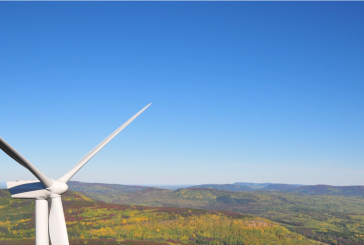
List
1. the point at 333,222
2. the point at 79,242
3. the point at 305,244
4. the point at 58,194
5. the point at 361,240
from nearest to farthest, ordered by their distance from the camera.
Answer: the point at 58,194, the point at 79,242, the point at 305,244, the point at 361,240, the point at 333,222

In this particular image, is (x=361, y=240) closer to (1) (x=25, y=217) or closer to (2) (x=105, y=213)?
(2) (x=105, y=213)

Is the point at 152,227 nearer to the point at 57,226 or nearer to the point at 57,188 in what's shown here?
the point at 57,226

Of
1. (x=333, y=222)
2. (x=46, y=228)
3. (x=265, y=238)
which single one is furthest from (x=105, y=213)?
(x=333, y=222)

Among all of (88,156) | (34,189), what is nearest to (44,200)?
(34,189)

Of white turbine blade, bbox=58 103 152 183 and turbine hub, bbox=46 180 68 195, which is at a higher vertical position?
white turbine blade, bbox=58 103 152 183

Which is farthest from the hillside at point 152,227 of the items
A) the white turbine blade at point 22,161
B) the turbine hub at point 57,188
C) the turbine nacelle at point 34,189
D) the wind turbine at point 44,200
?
the white turbine blade at point 22,161

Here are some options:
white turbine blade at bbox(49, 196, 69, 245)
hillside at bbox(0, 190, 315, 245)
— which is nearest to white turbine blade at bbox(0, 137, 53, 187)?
white turbine blade at bbox(49, 196, 69, 245)

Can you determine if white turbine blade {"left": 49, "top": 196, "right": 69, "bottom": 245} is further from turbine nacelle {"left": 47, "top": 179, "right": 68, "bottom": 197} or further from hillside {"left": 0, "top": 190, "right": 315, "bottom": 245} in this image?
hillside {"left": 0, "top": 190, "right": 315, "bottom": 245}
